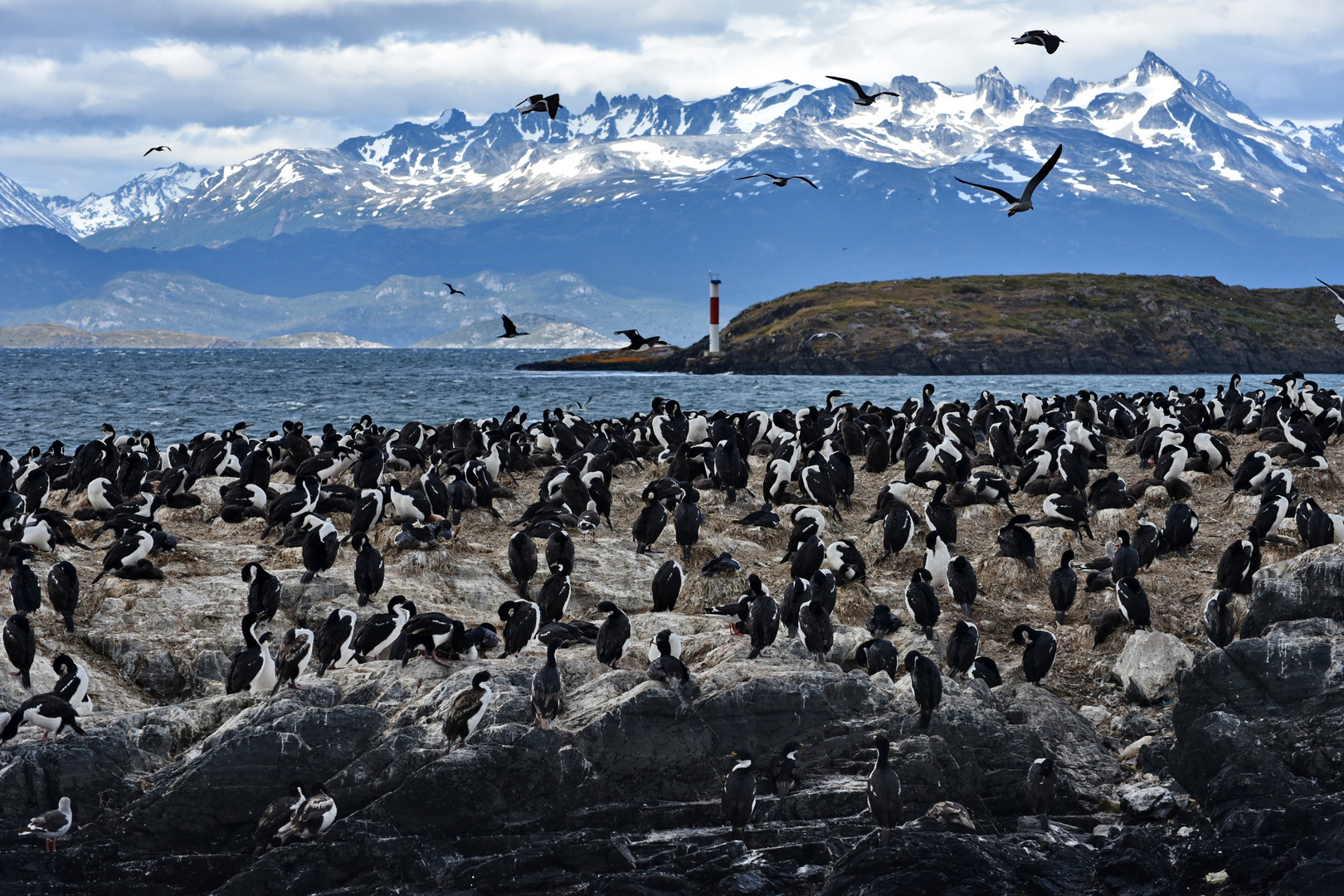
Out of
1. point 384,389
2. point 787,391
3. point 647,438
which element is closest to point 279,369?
point 384,389

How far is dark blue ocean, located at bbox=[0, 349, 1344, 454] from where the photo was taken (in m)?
66.0

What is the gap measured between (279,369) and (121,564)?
14072cm

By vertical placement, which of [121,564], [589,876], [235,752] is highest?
[121,564]

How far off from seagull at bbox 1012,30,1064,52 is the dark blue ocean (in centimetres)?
4650

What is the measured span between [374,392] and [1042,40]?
86.9 m

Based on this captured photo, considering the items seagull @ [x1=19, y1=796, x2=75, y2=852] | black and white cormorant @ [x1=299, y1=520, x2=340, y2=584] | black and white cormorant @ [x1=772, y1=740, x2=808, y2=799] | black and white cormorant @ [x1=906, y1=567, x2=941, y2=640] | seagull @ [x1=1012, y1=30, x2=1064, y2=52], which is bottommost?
seagull @ [x1=19, y1=796, x2=75, y2=852]

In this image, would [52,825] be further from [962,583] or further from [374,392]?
[374,392]

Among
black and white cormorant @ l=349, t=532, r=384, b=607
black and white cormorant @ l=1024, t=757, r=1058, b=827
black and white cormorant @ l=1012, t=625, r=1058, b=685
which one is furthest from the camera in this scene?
black and white cormorant @ l=349, t=532, r=384, b=607

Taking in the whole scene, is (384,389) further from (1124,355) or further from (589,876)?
(589,876)

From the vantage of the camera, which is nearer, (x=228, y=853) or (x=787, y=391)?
(x=228, y=853)

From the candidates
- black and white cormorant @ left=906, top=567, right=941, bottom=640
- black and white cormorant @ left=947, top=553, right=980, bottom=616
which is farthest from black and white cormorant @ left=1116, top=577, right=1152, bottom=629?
black and white cormorant @ left=906, top=567, right=941, bottom=640

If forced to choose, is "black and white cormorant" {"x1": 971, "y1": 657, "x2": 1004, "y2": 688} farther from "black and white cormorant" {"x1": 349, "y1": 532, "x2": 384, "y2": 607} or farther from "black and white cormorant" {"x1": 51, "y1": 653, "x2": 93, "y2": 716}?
"black and white cormorant" {"x1": 51, "y1": 653, "x2": 93, "y2": 716}

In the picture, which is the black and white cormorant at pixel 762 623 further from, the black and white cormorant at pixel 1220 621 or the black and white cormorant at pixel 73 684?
the black and white cormorant at pixel 73 684

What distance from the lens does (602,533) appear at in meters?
19.9
